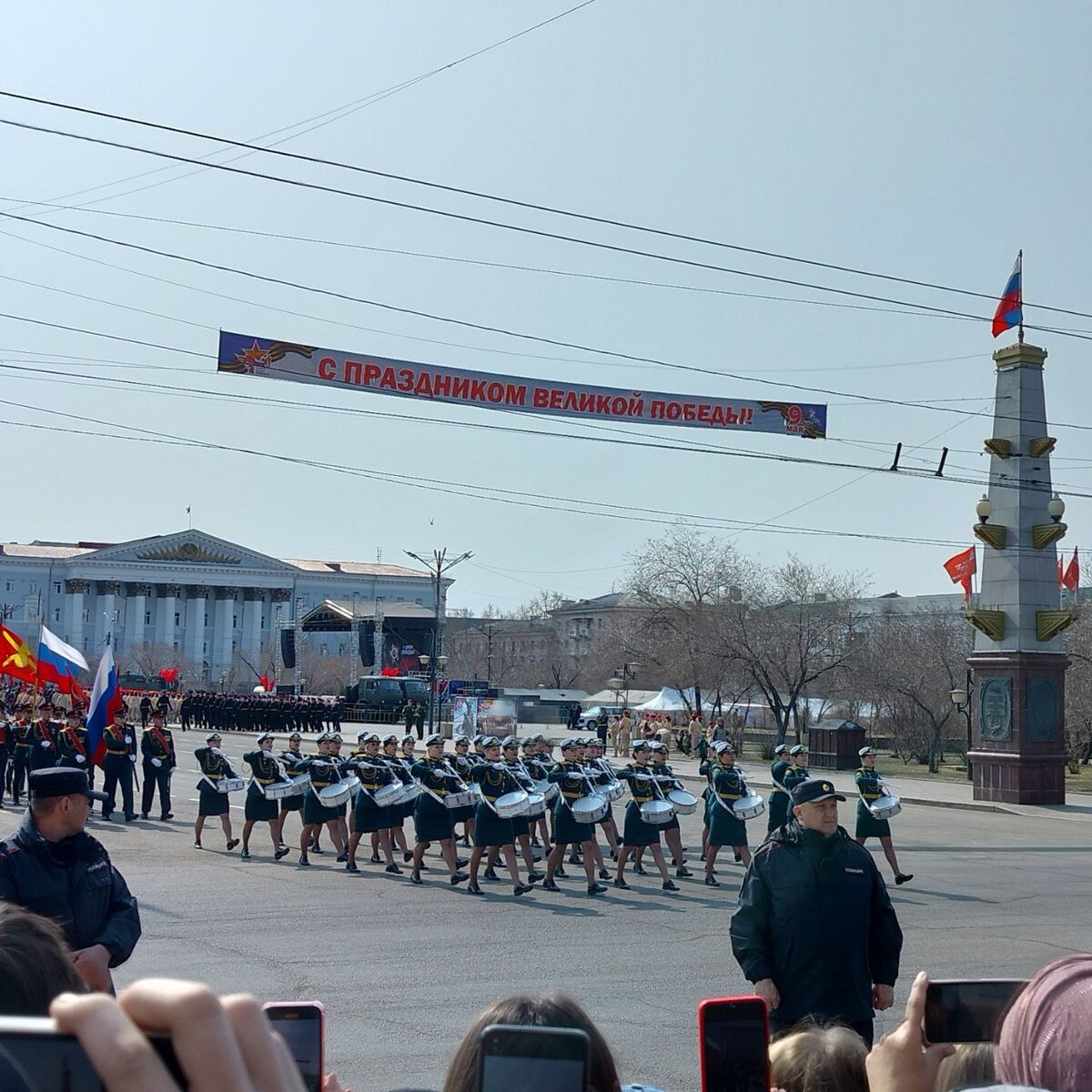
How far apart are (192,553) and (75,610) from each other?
11120 millimetres

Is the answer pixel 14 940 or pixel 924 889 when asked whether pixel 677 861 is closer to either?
pixel 924 889

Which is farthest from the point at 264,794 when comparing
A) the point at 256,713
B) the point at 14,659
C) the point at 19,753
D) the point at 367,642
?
the point at 367,642

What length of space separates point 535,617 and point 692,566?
70.7 m

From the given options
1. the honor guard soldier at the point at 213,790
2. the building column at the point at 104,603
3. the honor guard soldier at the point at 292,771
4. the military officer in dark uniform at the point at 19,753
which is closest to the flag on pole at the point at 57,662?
the military officer in dark uniform at the point at 19,753

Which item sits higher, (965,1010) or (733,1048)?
(965,1010)

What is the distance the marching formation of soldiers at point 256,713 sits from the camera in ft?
198

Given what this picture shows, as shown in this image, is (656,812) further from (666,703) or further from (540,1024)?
(666,703)

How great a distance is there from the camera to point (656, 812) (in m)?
16.7

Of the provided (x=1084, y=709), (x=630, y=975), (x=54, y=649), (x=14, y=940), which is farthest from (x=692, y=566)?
(x=14, y=940)

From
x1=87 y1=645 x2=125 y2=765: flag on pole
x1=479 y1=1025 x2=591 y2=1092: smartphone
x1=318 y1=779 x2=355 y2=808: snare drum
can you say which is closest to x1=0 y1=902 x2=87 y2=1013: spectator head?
x1=479 y1=1025 x2=591 y2=1092: smartphone

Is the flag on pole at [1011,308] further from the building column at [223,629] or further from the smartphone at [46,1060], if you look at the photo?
the building column at [223,629]

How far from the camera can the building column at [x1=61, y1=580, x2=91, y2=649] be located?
11494cm

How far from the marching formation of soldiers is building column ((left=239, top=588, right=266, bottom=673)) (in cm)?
6003

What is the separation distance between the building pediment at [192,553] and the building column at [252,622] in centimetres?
251
